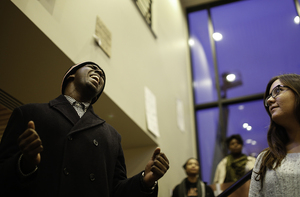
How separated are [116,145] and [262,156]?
0.89m

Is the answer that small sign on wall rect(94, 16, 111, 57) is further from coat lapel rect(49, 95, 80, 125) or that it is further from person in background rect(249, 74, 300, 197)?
person in background rect(249, 74, 300, 197)

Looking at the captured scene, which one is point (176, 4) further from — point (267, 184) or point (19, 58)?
point (267, 184)

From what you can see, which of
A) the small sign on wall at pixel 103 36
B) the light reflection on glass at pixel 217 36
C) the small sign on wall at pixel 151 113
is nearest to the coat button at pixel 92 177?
the small sign on wall at pixel 103 36

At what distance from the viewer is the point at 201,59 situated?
8.48 m

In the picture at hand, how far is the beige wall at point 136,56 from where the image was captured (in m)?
3.12

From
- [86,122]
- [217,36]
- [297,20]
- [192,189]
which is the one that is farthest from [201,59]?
[86,122]

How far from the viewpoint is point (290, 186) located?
1.79 meters

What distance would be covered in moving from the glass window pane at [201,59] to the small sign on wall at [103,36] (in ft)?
14.4

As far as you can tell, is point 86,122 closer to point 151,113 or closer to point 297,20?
point 151,113

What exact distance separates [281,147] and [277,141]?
0.05 metres

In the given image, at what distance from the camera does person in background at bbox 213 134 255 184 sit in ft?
16.7

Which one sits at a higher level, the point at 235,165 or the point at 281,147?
the point at 281,147

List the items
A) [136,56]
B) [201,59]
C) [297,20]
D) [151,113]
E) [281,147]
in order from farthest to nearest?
[201,59]
[297,20]
[151,113]
[136,56]
[281,147]

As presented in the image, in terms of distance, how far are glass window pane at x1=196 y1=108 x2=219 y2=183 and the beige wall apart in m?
0.20
